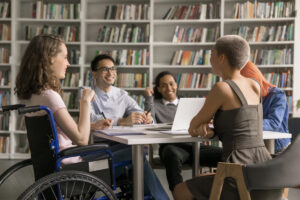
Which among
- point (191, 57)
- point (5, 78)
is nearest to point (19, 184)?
point (5, 78)

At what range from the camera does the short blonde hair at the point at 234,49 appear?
1698 millimetres

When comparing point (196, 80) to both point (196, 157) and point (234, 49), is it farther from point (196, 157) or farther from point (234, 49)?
point (234, 49)

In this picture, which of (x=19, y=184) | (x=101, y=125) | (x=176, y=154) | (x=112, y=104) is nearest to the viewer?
(x=101, y=125)

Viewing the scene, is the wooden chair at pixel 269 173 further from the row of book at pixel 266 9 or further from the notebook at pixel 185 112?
the row of book at pixel 266 9

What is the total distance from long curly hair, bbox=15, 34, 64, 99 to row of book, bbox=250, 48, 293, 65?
3878 millimetres

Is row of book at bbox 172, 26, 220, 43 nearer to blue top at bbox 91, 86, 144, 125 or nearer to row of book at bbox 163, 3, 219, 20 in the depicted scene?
row of book at bbox 163, 3, 219, 20

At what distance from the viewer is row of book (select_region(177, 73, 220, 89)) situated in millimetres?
5211

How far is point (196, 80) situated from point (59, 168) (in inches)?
152

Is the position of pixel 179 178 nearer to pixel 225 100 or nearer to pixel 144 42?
pixel 225 100

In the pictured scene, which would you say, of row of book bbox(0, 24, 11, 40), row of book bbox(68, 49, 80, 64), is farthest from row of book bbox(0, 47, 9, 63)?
row of book bbox(68, 49, 80, 64)

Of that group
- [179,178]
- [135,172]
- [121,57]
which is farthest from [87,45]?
[135,172]

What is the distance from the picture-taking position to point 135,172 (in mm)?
1837

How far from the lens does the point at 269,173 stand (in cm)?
147

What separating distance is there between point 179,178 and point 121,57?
10.0 ft
